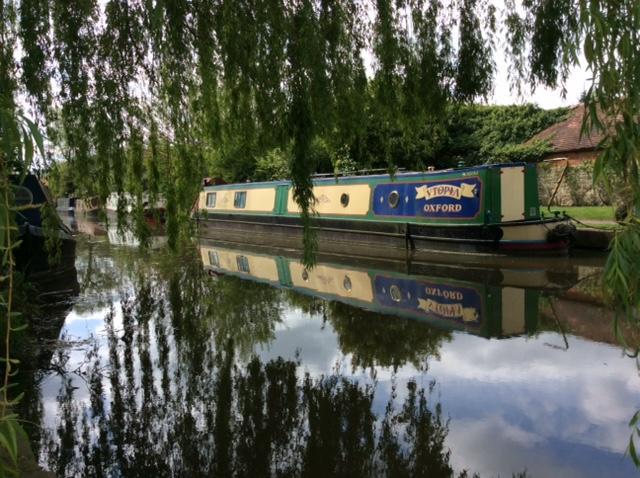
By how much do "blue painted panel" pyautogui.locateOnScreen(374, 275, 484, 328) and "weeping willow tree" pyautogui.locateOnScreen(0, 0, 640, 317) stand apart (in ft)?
9.36

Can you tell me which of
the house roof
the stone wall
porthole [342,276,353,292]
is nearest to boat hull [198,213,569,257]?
porthole [342,276,353,292]

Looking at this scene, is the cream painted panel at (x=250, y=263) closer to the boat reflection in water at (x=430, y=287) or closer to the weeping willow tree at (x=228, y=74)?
the boat reflection in water at (x=430, y=287)

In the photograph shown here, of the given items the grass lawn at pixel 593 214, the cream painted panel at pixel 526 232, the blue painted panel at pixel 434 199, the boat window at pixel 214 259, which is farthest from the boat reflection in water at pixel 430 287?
the grass lawn at pixel 593 214

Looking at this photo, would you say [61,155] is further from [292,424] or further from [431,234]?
[431,234]

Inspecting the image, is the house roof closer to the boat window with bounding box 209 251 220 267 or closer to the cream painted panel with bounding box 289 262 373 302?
the cream painted panel with bounding box 289 262 373 302

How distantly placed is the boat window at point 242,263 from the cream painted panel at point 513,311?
4.98 m

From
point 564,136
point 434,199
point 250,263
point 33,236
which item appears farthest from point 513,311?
point 564,136

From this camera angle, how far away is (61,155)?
402cm

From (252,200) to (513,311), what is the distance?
37.9ft

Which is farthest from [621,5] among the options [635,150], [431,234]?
[431,234]

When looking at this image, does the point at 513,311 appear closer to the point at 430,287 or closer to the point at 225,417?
the point at 430,287

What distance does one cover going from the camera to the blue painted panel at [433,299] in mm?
6660

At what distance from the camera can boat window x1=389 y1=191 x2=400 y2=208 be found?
12.2m

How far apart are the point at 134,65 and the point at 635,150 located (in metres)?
3.06
